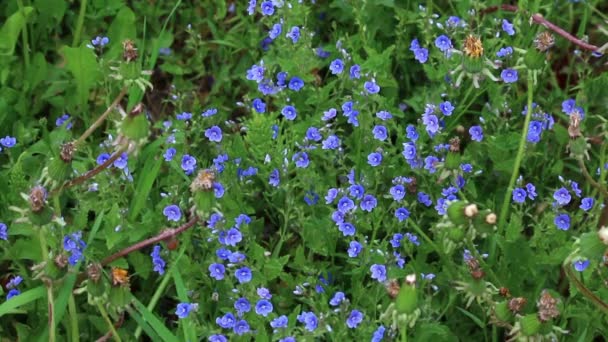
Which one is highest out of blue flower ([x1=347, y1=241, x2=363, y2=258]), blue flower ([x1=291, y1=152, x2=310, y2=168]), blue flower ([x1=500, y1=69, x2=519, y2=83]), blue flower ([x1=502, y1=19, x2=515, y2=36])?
blue flower ([x1=502, y1=19, x2=515, y2=36])

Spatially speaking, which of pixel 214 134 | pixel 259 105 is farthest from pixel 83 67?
pixel 259 105

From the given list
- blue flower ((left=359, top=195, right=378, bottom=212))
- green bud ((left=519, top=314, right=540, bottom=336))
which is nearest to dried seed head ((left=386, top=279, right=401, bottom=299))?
green bud ((left=519, top=314, right=540, bottom=336))

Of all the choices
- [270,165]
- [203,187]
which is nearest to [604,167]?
[270,165]

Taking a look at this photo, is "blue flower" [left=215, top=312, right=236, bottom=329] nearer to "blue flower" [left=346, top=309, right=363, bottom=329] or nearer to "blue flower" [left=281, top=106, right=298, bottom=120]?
"blue flower" [left=346, top=309, right=363, bottom=329]

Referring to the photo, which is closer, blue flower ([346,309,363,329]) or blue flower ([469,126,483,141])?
blue flower ([346,309,363,329])

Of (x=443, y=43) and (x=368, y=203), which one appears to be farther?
(x=443, y=43)

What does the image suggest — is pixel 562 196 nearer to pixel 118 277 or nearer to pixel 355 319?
pixel 355 319

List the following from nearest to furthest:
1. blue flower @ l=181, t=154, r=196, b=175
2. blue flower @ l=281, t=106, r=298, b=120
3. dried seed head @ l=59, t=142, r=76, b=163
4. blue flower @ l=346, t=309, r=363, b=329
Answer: dried seed head @ l=59, t=142, r=76, b=163
blue flower @ l=346, t=309, r=363, b=329
blue flower @ l=181, t=154, r=196, b=175
blue flower @ l=281, t=106, r=298, b=120
